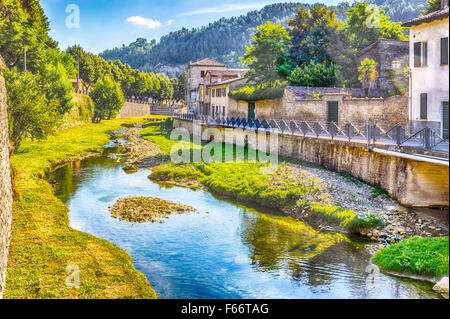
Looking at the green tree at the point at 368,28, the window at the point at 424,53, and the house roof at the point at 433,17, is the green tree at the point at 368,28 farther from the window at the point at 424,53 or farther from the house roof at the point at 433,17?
the window at the point at 424,53

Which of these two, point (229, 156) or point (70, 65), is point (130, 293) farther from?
point (70, 65)

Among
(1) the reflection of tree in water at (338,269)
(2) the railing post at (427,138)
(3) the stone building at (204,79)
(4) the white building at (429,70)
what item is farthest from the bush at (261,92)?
(1) the reflection of tree in water at (338,269)

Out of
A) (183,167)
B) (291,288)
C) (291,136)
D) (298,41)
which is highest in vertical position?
(298,41)

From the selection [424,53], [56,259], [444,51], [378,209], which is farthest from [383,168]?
[56,259]

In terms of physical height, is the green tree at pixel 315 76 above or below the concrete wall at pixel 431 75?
above

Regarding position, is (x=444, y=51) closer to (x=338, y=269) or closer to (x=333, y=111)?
(x=338, y=269)

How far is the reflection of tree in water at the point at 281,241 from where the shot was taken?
15039mm

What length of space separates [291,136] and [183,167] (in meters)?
8.78

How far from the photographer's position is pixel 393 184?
63.8 feet

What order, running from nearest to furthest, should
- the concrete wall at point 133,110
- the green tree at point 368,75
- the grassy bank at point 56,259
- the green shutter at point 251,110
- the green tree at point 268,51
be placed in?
1. the grassy bank at point 56,259
2. the green tree at point 368,75
3. the green tree at point 268,51
4. the green shutter at point 251,110
5. the concrete wall at point 133,110

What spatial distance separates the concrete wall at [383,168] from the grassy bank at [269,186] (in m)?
1.89

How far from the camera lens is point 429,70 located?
818 inches

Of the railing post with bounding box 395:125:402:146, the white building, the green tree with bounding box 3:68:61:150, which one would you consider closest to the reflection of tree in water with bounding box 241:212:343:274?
the railing post with bounding box 395:125:402:146
